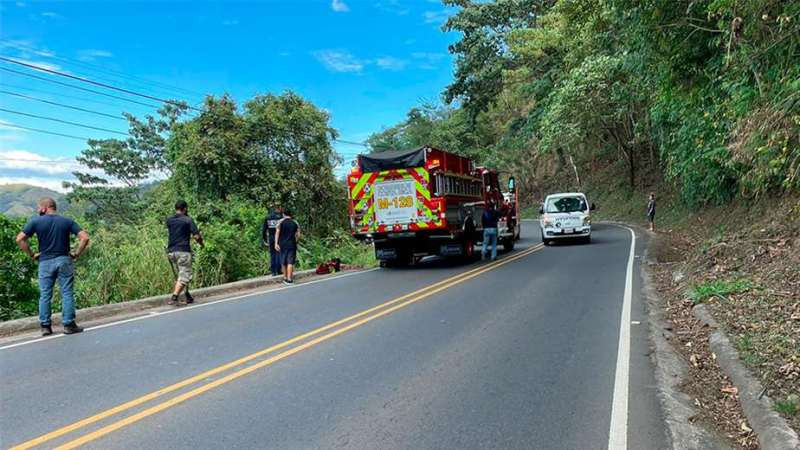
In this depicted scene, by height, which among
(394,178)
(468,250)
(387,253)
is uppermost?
(394,178)

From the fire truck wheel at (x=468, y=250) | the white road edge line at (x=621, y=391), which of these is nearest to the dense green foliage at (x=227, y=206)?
the fire truck wheel at (x=468, y=250)

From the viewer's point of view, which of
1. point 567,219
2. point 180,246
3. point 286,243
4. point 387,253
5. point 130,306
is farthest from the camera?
point 567,219

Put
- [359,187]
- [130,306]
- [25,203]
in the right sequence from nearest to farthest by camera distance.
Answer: [130,306]
[359,187]
[25,203]

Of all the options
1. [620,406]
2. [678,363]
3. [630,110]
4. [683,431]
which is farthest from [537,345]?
[630,110]

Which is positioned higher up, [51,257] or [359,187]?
[359,187]

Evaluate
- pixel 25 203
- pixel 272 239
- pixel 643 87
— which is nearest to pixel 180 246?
pixel 272 239

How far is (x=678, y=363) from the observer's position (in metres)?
5.70

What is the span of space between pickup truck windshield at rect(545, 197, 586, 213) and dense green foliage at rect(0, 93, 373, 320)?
288 inches

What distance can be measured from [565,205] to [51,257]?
17.6m

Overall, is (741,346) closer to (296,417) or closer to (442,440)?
(442,440)

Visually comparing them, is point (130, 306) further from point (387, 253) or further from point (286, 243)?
point (387, 253)

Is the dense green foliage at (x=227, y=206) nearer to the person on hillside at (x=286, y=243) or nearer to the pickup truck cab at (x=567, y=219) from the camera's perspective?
the person on hillside at (x=286, y=243)

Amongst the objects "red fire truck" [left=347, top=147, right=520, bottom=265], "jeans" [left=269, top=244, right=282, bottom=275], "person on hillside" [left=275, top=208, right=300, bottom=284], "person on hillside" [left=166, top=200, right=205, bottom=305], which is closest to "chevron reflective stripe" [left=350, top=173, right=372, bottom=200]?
"red fire truck" [left=347, top=147, right=520, bottom=265]

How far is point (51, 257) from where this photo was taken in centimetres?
741
